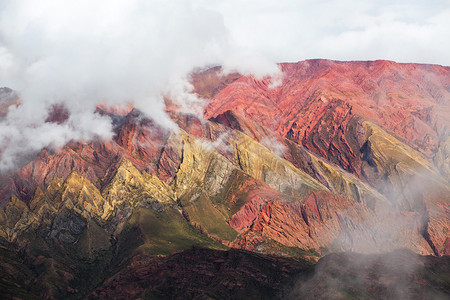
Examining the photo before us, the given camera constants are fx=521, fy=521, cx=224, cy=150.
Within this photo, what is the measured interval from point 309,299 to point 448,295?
51.0 meters

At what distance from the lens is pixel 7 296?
193 metres

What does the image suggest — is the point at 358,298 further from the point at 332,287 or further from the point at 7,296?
the point at 7,296

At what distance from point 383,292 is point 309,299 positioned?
95.1 feet

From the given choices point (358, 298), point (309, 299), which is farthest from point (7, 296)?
point (358, 298)

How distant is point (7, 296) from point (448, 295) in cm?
16321

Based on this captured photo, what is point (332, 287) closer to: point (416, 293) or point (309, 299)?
point (309, 299)

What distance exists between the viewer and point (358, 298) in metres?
194

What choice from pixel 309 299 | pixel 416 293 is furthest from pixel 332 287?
pixel 416 293

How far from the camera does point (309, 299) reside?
7766 inches

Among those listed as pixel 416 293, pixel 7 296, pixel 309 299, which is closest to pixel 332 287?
pixel 309 299

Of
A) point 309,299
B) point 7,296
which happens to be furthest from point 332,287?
point 7,296

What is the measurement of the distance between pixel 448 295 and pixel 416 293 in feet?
38.1

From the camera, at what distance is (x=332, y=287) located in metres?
200

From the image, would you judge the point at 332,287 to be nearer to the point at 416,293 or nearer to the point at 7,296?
the point at 416,293
